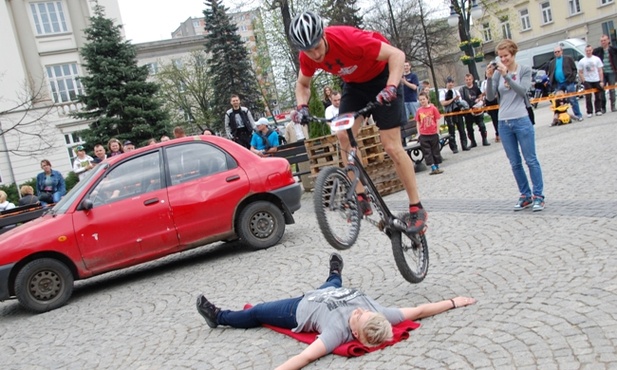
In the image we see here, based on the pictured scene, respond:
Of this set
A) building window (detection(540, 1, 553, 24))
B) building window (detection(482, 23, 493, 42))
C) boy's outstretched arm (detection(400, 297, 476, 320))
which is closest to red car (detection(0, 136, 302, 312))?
boy's outstretched arm (detection(400, 297, 476, 320))

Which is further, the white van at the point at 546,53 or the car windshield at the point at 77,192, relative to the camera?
the white van at the point at 546,53

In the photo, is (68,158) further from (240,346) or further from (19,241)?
(240,346)

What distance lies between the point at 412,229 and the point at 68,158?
4146 cm

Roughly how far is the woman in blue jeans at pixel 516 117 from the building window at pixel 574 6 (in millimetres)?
48948

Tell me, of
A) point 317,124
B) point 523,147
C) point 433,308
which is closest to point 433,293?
point 433,308

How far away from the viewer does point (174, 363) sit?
5.01 meters

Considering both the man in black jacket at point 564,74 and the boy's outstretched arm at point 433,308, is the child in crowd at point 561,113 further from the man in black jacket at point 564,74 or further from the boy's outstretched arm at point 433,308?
the boy's outstretched arm at point 433,308

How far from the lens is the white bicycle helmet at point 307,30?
4949 millimetres

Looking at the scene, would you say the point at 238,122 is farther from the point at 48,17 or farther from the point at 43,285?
the point at 48,17

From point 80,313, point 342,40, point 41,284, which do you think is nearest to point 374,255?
point 342,40

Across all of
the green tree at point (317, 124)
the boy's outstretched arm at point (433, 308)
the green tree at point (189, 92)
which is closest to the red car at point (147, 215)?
the boy's outstretched arm at point (433, 308)

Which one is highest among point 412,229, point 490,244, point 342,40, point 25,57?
point 25,57

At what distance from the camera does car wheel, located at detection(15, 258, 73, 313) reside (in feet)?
25.5

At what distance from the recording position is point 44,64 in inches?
1731
